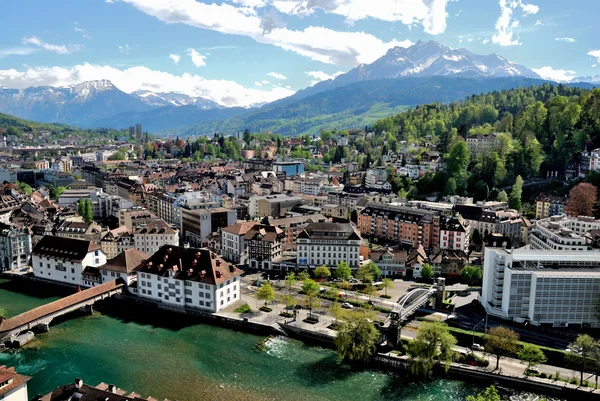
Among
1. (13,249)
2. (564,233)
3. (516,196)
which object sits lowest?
(13,249)

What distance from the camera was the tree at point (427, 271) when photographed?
50322 millimetres

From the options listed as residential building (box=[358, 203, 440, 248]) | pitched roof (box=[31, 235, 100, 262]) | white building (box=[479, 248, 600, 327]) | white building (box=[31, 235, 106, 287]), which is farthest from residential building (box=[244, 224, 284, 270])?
white building (box=[479, 248, 600, 327])

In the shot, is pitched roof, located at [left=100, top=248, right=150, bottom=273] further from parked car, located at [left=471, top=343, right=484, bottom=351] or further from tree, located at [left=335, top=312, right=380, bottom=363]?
parked car, located at [left=471, top=343, right=484, bottom=351]

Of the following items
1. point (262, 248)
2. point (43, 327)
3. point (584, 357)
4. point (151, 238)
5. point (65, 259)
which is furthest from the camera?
point (151, 238)

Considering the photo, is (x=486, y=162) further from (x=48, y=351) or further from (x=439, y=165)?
(x=48, y=351)

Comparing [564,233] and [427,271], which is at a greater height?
[564,233]

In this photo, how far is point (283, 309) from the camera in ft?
139

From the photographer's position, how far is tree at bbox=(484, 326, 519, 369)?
32688 mm

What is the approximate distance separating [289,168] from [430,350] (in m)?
87.3

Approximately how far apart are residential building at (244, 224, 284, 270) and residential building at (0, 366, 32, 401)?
3012 centimetres

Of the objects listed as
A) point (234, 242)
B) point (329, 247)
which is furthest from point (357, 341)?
point (234, 242)

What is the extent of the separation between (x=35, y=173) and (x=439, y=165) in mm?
85854

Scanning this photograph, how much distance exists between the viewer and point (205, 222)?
2559 inches

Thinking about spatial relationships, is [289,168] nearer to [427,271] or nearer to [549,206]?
[549,206]
